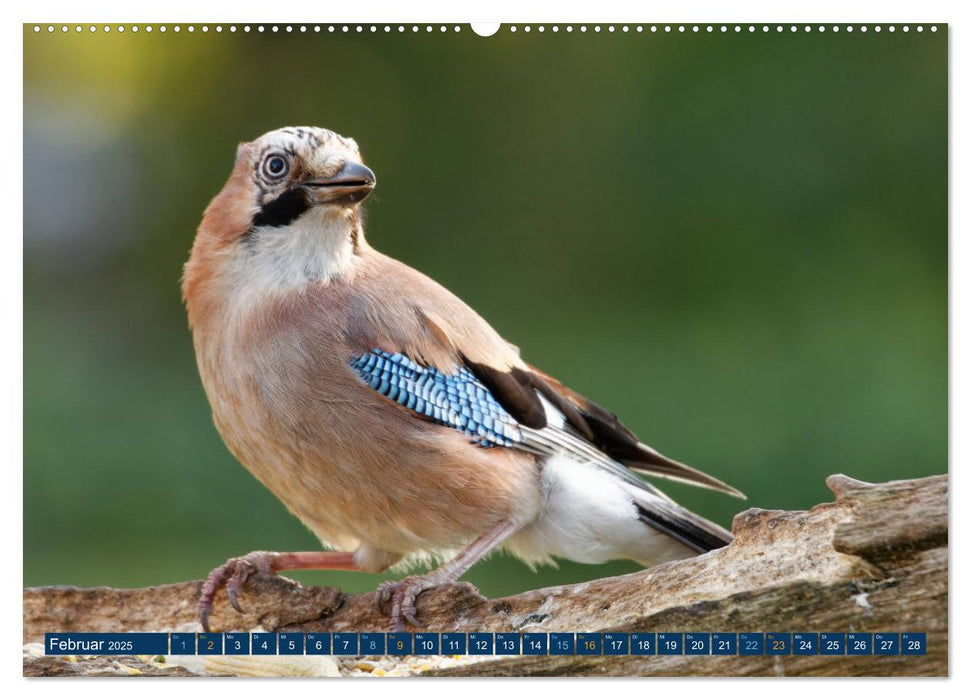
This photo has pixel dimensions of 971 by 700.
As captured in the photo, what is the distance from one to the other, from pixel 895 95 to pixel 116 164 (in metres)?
2.76

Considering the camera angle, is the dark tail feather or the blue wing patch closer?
the blue wing patch

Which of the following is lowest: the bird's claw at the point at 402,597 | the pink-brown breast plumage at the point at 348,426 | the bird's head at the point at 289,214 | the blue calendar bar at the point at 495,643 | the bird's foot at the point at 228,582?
the blue calendar bar at the point at 495,643

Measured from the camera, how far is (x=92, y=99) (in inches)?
187

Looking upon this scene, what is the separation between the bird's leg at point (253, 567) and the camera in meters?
4.36

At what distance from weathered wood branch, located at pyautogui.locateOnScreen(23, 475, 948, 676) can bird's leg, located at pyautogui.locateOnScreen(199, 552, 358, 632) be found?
0.46 metres

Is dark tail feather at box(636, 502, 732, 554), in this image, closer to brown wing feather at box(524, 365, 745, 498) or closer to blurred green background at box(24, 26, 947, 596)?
brown wing feather at box(524, 365, 745, 498)

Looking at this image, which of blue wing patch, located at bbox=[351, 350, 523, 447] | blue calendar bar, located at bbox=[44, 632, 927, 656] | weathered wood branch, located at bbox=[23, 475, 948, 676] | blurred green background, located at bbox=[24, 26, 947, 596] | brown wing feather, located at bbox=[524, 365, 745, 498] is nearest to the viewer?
weathered wood branch, located at bbox=[23, 475, 948, 676]

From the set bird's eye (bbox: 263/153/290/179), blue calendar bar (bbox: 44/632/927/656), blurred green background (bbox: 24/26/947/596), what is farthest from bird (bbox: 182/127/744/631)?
blurred green background (bbox: 24/26/947/596)

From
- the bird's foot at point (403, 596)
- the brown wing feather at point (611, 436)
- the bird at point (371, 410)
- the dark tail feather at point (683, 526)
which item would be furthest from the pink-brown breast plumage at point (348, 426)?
the dark tail feather at point (683, 526)

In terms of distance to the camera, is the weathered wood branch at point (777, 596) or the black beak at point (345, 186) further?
the black beak at point (345, 186)

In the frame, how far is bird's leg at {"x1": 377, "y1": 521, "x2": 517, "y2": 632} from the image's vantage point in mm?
4047

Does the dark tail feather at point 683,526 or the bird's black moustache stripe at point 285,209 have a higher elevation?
the bird's black moustache stripe at point 285,209

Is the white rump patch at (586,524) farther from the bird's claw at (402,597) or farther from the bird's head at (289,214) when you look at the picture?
the bird's head at (289,214)
